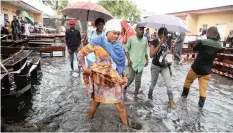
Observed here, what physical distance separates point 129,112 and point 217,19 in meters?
16.3

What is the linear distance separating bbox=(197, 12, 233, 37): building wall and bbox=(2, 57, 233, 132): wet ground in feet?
37.3

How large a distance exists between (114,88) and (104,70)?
1.09 ft

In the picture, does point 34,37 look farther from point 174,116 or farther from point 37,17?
point 37,17

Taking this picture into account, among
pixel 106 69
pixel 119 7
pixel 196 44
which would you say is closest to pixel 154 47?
pixel 196 44

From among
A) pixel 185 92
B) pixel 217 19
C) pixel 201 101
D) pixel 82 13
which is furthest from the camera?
pixel 217 19

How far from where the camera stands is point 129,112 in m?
5.35

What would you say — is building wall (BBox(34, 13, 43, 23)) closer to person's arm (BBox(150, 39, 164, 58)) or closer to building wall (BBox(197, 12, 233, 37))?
building wall (BBox(197, 12, 233, 37))

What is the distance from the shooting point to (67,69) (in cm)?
1006

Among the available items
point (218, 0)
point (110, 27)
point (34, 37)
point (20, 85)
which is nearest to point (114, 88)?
point (110, 27)

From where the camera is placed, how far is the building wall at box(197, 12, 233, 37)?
58.1ft

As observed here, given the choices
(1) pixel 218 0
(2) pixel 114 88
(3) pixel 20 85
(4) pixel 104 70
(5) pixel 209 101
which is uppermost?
(1) pixel 218 0

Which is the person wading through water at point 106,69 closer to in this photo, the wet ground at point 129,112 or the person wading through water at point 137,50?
the wet ground at point 129,112

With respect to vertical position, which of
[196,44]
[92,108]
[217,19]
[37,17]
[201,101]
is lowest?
[201,101]

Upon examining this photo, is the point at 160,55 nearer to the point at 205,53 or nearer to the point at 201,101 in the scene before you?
the point at 205,53
